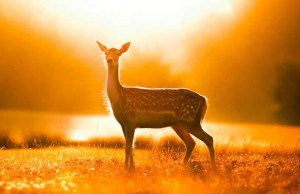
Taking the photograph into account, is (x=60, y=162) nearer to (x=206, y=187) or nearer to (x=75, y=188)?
(x=75, y=188)

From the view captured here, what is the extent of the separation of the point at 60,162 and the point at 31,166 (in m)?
0.85

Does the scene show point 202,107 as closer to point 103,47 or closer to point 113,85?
point 113,85

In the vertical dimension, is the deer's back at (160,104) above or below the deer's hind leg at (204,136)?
above

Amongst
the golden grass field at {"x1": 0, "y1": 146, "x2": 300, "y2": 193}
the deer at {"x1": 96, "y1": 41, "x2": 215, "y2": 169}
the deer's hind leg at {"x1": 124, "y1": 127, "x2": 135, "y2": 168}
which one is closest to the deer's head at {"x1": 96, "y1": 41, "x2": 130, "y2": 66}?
the deer at {"x1": 96, "y1": 41, "x2": 215, "y2": 169}

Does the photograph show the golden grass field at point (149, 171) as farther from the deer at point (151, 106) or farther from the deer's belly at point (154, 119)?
the deer's belly at point (154, 119)

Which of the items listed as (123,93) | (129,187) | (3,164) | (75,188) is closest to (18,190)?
(75,188)

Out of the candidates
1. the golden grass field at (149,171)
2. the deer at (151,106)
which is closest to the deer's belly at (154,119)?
the deer at (151,106)

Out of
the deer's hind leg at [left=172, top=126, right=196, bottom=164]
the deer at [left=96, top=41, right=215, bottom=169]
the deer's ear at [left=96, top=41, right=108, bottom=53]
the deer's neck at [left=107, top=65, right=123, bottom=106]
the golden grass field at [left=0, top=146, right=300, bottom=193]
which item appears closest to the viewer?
the golden grass field at [left=0, top=146, right=300, bottom=193]

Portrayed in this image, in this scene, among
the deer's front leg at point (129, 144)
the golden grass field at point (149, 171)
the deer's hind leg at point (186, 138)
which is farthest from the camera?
the deer's hind leg at point (186, 138)

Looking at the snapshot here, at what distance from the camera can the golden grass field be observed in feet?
28.6

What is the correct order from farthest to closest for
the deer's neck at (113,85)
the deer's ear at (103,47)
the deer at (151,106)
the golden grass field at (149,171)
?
the deer's ear at (103,47) → the deer's neck at (113,85) → the deer at (151,106) → the golden grass field at (149,171)

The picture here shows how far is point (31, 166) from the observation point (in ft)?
36.1

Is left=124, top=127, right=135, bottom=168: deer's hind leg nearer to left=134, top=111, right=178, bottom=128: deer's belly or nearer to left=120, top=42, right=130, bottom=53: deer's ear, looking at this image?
left=134, top=111, right=178, bottom=128: deer's belly

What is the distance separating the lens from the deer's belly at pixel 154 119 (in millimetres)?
11195
